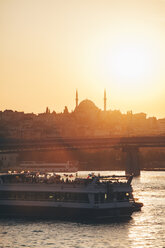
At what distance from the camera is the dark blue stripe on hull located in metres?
56.4

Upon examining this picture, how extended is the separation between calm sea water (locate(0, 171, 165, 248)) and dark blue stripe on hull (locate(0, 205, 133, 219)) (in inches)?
32.7

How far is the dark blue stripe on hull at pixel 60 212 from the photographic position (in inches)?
2221

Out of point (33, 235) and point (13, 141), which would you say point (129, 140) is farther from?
point (33, 235)

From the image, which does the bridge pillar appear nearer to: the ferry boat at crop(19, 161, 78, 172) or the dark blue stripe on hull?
the ferry boat at crop(19, 161, 78, 172)

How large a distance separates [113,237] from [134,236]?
1847mm

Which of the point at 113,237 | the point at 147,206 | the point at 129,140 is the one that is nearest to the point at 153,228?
the point at 113,237

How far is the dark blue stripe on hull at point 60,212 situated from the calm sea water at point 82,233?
830 millimetres

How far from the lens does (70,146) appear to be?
160 meters

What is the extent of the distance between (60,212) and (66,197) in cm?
138

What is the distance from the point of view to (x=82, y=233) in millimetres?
51938

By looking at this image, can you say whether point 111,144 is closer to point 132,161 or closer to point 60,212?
point 132,161

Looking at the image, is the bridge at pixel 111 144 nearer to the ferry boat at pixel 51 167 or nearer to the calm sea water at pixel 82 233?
the ferry boat at pixel 51 167

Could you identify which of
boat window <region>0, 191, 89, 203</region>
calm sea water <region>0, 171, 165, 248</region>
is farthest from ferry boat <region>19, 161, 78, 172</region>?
calm sea water <region>0, 171, 165, 248</region>

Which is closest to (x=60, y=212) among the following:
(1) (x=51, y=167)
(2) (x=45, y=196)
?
(2) (x=45, y=196)
